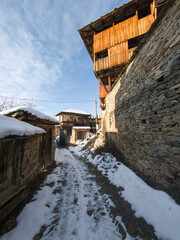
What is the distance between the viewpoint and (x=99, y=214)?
8.73 ft

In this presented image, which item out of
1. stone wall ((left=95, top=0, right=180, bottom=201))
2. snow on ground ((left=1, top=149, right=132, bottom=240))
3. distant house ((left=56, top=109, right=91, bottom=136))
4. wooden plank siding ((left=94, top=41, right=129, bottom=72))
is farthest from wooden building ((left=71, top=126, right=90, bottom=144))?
stone wall ((left=95, top=0, right=180, bottom=201))

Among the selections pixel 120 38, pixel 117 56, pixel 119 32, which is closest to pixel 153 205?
pixel 117 56

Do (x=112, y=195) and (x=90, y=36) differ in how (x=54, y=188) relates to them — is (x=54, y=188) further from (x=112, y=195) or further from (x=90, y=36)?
(x=90, y=36)

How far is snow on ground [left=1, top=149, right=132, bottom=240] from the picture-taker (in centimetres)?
213

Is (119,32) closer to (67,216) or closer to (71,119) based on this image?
(67,216)

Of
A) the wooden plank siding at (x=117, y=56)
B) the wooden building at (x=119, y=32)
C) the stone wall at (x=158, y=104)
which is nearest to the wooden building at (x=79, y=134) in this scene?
the wooden building at (x=119, y=32)

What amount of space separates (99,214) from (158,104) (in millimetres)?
3784

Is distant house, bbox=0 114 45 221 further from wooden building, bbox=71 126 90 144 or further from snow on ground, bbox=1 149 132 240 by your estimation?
wooden building, bbox=71 126 90 144

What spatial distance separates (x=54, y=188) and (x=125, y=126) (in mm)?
4542

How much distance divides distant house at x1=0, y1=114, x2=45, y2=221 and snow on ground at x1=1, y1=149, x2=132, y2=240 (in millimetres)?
488

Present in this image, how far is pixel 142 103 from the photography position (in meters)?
3.67

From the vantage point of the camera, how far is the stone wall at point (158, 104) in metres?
2.40

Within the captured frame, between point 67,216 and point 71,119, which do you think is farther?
point 71,119

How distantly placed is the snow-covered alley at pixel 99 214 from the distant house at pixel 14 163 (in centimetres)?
49
